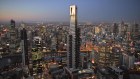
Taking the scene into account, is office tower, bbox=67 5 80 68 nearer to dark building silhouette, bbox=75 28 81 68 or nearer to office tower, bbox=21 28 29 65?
dark building silhouette, bbox=75 28 81 68

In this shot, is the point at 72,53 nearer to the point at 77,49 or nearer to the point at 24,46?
the point at 77,49

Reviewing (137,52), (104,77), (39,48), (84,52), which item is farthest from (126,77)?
(39,48)

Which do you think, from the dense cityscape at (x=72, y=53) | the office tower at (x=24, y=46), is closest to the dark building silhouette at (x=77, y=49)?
the dense cityscape at (x=72, y=53)

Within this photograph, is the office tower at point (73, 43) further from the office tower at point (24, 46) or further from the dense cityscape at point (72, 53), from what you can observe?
the office tower at point (24, 46)

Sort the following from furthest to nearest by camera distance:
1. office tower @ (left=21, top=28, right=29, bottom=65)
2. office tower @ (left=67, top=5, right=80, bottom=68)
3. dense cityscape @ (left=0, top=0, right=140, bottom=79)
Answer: office tower @ (left=67, top=5, right=80, bottom=68) → office tower @ (left=21, top=28, right=29, bottom=65) → dense cityscape @ (left=0, top=0, right=140, bottom=79)

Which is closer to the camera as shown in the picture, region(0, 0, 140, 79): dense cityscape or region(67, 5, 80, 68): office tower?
region(0, 0, 140, 79): dense cityscape

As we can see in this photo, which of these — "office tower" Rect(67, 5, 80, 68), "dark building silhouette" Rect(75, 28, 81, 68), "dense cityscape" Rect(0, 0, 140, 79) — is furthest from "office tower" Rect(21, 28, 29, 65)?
"dark building silhouette" Rect(75, 28, 81, 68)

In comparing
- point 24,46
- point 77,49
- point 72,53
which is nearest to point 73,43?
point 77,49
